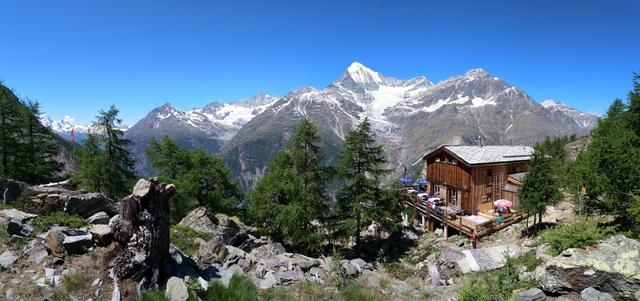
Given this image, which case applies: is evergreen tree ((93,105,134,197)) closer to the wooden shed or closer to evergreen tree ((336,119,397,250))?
evergreen tree ((336,119,397,250))

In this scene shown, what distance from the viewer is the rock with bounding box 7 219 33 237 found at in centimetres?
1167

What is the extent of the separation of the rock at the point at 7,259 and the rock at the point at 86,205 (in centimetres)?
612

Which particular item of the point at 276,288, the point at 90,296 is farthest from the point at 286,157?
the point at 90,296

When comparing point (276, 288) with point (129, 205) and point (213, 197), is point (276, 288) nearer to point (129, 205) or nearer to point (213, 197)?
point (129, 205)

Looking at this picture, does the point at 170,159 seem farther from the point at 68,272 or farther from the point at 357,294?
the point at 357,294

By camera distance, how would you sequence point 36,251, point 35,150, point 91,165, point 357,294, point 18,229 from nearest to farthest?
1. point 36,251
2. point 18,229
3. point 357,294
4. point 91,165
5. point 35,150

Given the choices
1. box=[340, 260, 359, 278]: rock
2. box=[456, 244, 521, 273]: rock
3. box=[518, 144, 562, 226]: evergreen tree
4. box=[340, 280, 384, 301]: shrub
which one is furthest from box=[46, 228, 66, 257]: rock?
box=[518, 144, 562, 226]: evergreen tree

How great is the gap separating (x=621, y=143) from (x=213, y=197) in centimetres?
2954

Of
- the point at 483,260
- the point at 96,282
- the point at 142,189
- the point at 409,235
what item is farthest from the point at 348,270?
the point at 409,235

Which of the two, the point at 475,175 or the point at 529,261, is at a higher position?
the point at 475,175

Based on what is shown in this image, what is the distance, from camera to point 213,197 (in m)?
29.8

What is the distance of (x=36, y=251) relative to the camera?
1072 cm

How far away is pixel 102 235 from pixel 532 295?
14.6 m

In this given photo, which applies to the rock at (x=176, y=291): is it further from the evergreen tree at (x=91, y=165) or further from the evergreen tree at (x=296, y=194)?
the evergreen tree at (x=91, y=165)
